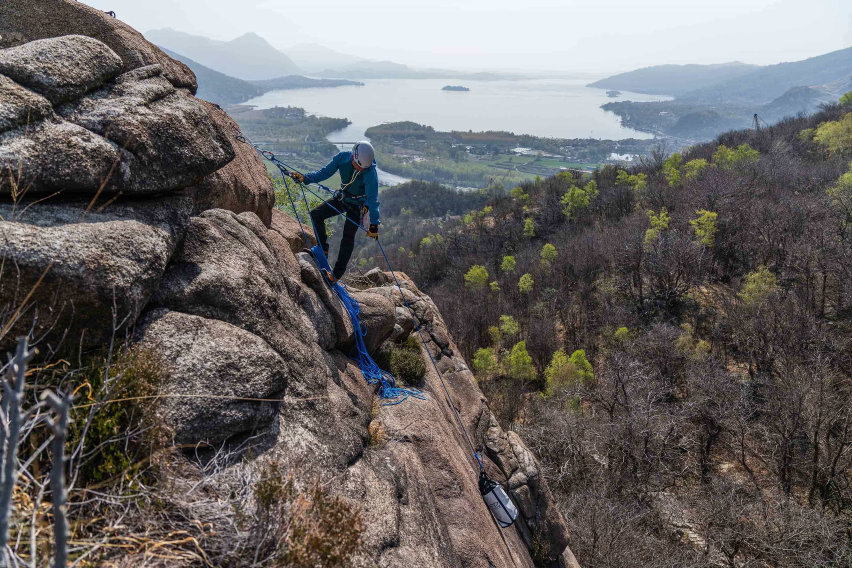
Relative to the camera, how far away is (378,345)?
9.22m

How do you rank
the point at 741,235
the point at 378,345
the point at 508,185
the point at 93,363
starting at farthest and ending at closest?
1. the point at 508,185
2. the point at 741,235
3. the point at 378,345
4. the point at 93,363

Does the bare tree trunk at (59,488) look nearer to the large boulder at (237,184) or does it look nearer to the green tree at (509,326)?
the large boulder at (237,184)

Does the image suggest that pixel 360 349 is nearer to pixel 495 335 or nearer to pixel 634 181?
pixel 495 335

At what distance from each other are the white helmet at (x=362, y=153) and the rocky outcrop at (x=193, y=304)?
2.00 m

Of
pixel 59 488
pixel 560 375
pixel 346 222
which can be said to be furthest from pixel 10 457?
pixel 560 375

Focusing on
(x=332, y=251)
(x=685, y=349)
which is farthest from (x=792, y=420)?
(x=332, y=251)

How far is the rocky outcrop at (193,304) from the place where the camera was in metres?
3.78

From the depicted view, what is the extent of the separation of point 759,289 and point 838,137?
1576 inches

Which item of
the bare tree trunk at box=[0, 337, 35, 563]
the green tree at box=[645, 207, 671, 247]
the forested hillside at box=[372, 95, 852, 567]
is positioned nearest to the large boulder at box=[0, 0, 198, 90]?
the bare tree trunk at box=[0, 337, 35, 563]

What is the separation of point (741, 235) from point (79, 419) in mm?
38241

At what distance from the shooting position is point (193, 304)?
492cm

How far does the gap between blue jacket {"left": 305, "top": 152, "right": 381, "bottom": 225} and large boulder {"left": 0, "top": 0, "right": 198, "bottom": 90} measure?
9.53 feet

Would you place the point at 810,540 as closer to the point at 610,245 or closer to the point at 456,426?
the point at 456,426

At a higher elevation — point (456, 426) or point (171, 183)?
point (171, 183)
